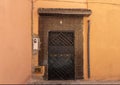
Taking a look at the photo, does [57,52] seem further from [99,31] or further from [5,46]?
[5,46]

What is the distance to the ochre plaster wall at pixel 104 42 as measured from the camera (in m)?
10.8

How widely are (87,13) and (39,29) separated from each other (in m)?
1.88

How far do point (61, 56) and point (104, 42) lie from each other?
174cm

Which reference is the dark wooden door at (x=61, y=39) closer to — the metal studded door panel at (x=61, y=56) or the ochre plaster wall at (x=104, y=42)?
the metal studded door panel at (x=61, y=56)

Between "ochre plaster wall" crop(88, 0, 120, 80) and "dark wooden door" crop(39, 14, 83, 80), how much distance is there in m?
0.46

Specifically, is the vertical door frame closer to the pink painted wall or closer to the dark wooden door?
the dark wooden door

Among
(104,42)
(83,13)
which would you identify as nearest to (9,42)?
(83,13)

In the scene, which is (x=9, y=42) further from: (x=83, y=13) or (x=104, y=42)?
(x=104, y=42)

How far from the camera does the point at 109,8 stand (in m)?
11.0

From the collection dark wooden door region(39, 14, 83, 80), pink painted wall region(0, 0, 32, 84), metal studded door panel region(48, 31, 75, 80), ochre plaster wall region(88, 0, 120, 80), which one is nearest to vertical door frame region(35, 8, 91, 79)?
dark wooden door region(39, 14, 83, 80)

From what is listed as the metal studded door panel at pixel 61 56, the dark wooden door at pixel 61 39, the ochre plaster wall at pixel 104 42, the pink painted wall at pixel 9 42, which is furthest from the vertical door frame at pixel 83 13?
the pink painted wall at pixel 9 42

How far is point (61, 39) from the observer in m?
10.9

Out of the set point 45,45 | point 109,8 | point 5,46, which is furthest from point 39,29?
point 5,46

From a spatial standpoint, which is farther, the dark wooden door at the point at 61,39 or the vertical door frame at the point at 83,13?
the dark wooden door at the point at 61,39
